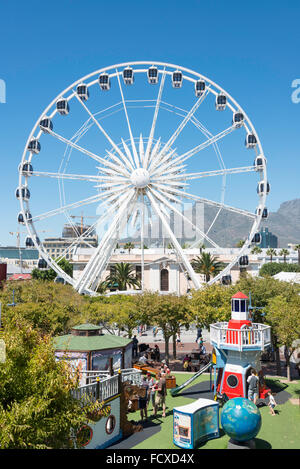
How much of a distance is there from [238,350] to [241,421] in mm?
6098

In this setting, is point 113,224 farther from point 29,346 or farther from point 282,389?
point 29,346

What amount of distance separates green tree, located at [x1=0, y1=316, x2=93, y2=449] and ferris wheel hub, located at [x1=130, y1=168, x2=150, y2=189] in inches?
1226

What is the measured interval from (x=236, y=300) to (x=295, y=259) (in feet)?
480

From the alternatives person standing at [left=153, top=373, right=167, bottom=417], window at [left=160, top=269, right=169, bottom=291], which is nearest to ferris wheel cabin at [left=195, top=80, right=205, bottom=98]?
person standing at [left=153, top=373, right=167, bottom=417]

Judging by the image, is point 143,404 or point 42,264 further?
point 42,264

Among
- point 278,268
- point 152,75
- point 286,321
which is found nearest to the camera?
point 286,321

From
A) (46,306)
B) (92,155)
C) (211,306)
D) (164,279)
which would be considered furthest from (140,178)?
(164,279)

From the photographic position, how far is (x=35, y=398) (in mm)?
8023

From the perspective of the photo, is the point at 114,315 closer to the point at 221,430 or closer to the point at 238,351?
the point at 238,351

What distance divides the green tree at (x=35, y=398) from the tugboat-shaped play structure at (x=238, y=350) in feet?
36.7

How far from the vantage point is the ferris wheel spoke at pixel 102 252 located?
39.4 metres

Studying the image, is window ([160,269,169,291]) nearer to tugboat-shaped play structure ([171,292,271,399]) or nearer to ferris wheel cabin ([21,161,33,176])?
ferris wheel cabin ([21,161,33,176])

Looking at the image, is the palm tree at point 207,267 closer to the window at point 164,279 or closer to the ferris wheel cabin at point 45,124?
the window at point 164,279
